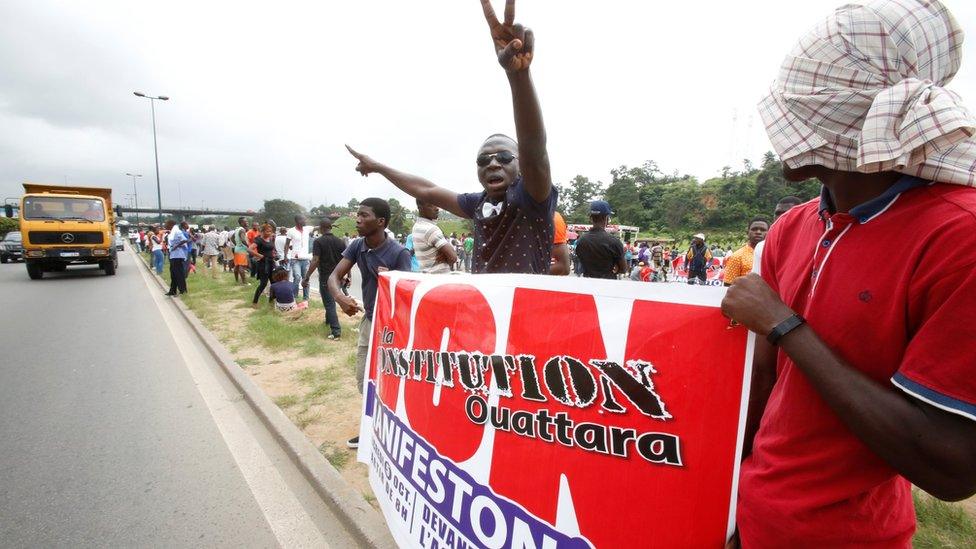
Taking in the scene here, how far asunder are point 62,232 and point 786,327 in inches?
799

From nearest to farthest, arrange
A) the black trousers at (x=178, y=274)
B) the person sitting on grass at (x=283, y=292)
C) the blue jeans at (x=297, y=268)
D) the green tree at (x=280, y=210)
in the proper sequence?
1. the person sitting on grass at (x=283, y=292)
2. the blue jeans at (x=297, y=268)
3. the black trousers at (x=178, y=274)
4. the green tree at (x=280, y=210)

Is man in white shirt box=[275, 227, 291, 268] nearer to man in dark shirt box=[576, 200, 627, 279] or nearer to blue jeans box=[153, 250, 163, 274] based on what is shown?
man in dark shirt box=[576, 200, 627, 279]

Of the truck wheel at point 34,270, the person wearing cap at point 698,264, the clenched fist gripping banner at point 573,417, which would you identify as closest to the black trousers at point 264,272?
the clenched fist gripping banner at point 573,417

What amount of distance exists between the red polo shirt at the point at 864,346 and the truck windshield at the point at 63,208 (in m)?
20.6

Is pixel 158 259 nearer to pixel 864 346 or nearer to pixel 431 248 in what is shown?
pixel 431 248

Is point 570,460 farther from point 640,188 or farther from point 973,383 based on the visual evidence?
point 640,188

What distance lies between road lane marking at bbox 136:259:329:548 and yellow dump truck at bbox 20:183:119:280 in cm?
1378

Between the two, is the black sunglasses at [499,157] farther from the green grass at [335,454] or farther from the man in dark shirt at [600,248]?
the man in dark shirt at [600,248]

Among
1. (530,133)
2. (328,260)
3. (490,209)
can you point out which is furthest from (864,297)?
(328,260)

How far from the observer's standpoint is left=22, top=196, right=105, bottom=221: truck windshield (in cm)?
1512

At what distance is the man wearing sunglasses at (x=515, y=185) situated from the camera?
1646mm

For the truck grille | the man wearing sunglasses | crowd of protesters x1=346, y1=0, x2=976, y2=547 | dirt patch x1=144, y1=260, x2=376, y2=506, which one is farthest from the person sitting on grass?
the truck grille

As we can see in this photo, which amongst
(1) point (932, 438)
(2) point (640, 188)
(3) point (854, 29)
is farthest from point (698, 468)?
(2) point (640, 188)

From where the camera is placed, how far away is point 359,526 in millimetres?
2592
